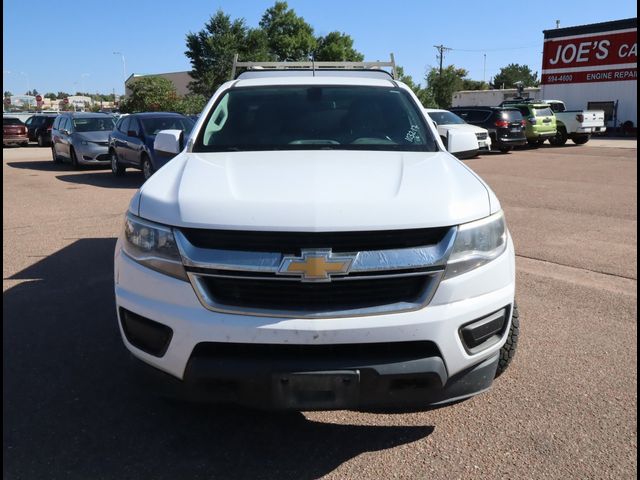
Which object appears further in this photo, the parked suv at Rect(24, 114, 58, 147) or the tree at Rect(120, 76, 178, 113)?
the tree at Rect(120, 76, 178, 113)

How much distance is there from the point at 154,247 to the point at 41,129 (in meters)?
31.7

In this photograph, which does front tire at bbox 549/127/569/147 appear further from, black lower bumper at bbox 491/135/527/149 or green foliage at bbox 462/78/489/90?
green foliage at bbox 462/78/489/90

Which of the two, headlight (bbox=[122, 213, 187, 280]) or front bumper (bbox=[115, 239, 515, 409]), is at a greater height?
headlight (bbox=[122, 213, 187, 280])

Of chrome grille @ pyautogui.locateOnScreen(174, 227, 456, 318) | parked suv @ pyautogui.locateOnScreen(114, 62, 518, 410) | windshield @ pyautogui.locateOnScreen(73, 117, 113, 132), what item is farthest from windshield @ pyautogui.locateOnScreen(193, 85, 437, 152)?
windshield @ pyautogui.locateOnScreen(73, 117, 113, 132)

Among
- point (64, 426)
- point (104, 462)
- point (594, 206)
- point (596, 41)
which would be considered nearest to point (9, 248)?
point (64, 426)

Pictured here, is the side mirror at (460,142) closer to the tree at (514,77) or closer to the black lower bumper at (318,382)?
the black lower bumper at (318,382)

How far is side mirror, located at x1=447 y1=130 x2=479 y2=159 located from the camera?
4191 mm

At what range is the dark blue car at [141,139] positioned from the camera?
42.7ft

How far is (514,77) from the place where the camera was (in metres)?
95.8

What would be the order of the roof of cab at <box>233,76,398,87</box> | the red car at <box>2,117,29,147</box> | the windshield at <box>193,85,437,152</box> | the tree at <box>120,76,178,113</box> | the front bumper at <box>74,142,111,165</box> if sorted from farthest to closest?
the tree at <box>120,76,178,113</box>
the red car at <box>2,117,29,147</box>
the front bumper at <box>74,142,111,165</box>
the roof of cab at <box>233,76,398,87</box>
the windshield at <box>193,85,437,152</box>

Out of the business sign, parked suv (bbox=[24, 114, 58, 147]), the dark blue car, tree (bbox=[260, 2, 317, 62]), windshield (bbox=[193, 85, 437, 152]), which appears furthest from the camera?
tree (bbox=[260, 2, 317, 62])

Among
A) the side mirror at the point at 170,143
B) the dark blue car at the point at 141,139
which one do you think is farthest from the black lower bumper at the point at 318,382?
the dark blue car at the point at 141,139

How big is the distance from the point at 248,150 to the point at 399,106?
1.24 metres

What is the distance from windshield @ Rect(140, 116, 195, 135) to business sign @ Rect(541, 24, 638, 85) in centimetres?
3063
